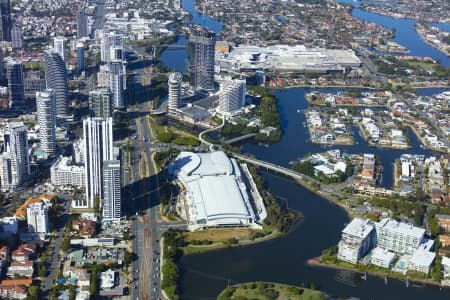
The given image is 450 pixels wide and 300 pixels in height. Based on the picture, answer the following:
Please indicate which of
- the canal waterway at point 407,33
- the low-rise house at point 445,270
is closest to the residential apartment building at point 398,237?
the low-rise house at point 445,270

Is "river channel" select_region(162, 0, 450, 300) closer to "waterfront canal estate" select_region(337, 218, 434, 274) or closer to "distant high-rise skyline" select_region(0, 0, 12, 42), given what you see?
"waterfront canal estate" select_region(337, 218, 434, 274)

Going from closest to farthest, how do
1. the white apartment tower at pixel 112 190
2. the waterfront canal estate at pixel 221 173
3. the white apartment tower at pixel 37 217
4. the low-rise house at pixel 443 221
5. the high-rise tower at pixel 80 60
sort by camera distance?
1. the waterfront canal estate at pixel 221 173
2. the white apartment tower at pixel 37 217
3. the white apartment tower at pixel 112 190
4. the low-rise house at pixel 443 221
5. the high-rise tower at pixel 80 60

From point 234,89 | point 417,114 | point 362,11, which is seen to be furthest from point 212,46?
point 362,11

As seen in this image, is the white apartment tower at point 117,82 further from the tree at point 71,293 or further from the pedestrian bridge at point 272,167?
the tree at point 71,293

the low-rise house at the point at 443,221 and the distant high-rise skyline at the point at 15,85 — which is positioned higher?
the distant high-rise skyline at the point at 15,85

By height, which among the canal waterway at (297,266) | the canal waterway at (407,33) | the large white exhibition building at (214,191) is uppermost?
the canal waterway at (407,33)

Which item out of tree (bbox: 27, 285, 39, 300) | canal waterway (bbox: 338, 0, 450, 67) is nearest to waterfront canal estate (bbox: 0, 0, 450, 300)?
tree (bbox: 27, 285, 39, 300)

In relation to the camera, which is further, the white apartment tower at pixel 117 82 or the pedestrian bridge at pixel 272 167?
the white apartment tower at pixel 117 82

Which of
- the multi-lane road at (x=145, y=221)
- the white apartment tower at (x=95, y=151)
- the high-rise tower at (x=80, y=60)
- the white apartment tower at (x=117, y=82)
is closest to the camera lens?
the multi-lane road at (x=145, y=221)
